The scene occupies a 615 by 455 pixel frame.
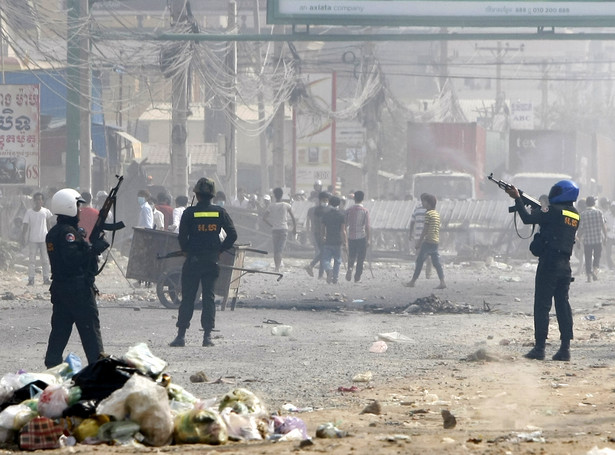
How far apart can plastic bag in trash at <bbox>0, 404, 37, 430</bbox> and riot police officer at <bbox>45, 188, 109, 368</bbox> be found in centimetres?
200

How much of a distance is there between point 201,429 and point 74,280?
2.53 m

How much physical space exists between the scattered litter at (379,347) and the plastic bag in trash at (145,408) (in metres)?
5.17

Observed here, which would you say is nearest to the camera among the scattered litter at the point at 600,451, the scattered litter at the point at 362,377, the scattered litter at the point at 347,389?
the scattered litter at the point at 600,451

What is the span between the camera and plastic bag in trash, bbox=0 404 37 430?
21.6 ft

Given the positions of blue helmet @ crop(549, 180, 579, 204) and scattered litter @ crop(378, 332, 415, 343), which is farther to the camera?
scattered litter @ crop(378, 332, 415, 343)

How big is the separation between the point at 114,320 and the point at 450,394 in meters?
6.39

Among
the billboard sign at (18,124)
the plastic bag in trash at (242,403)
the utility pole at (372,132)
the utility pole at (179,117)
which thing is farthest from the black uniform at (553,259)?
the utility pole at (372,132)

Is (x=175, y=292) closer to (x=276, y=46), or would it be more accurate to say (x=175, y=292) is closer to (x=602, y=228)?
(x=602, y=228)

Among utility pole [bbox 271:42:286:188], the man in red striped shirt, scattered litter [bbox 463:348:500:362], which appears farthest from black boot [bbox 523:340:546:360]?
utility pole [bbox 271:42:286:188]

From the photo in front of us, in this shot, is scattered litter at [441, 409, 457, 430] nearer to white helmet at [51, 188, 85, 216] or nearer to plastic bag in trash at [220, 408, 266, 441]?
plastic bag in trash at [220, 408, 266, 441]

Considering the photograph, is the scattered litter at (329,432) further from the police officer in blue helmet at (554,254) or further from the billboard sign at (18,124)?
the billboard sign at (18,124)

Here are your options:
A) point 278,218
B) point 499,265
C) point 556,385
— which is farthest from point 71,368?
point 499,265

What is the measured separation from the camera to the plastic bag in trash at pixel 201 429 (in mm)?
6543

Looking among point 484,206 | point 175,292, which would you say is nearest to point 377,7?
point 175,292
